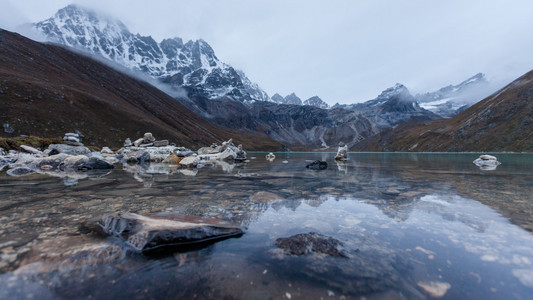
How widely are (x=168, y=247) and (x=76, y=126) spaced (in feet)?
300

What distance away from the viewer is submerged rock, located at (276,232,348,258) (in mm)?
5324

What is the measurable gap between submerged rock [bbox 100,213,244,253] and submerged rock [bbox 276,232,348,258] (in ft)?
4.94

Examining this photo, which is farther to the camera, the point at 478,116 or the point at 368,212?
the point at 478,116

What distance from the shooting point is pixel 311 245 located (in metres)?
5.63

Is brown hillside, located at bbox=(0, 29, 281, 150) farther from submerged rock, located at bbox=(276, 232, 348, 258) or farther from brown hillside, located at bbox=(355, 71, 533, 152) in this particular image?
brown hillside, located at bbox=(355, 71, 533, 152)

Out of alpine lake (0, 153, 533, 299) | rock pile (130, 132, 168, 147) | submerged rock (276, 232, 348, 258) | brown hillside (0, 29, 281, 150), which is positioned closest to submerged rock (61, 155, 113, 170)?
alpine lake (0, 153, 533, 299)

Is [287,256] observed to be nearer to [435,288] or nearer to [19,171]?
[435,288]

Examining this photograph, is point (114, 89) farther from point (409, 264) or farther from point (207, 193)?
point (409, 264)

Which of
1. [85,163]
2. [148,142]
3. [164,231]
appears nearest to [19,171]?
[85,163]

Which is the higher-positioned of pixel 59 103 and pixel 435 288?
pixel 59 103

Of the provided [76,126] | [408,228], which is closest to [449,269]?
[408,228]

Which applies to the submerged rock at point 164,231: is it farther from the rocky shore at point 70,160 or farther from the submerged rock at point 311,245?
the rocky shore at point 70,160

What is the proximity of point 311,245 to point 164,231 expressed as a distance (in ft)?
11.7

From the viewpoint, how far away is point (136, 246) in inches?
213
